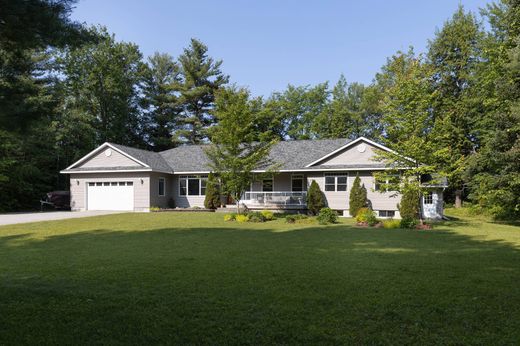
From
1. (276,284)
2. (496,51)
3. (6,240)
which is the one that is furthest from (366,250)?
(496,51)

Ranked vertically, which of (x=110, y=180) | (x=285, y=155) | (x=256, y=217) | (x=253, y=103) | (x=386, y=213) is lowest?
(x=386, y=213)

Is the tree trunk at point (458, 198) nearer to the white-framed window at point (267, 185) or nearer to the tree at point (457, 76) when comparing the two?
the tree at point (457, 76)

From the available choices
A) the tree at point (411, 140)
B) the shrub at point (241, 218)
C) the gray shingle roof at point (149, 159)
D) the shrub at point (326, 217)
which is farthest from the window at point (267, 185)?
the tree at point (411, 140)

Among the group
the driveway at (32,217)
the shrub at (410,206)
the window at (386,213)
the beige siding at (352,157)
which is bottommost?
the window at (386,213)

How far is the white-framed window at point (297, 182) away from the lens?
27.0 metres

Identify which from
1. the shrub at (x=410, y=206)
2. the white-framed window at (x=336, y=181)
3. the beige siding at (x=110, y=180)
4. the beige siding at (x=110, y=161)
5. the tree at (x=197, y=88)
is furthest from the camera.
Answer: the tree at (x=197, y=88)

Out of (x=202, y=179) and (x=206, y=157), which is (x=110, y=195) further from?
(x=206, y=157)

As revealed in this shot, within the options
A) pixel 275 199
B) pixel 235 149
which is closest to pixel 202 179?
pixel 275 199

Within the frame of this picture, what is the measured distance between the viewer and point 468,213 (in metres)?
30.7

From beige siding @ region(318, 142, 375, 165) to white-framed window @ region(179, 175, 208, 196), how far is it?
902 cm

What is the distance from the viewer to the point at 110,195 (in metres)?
27.5

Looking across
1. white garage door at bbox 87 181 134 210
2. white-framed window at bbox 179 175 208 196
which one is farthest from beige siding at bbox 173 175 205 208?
white garage door at bbox 87 181 134 210

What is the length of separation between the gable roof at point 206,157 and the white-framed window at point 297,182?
1.03 m

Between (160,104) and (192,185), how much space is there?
21.6m
